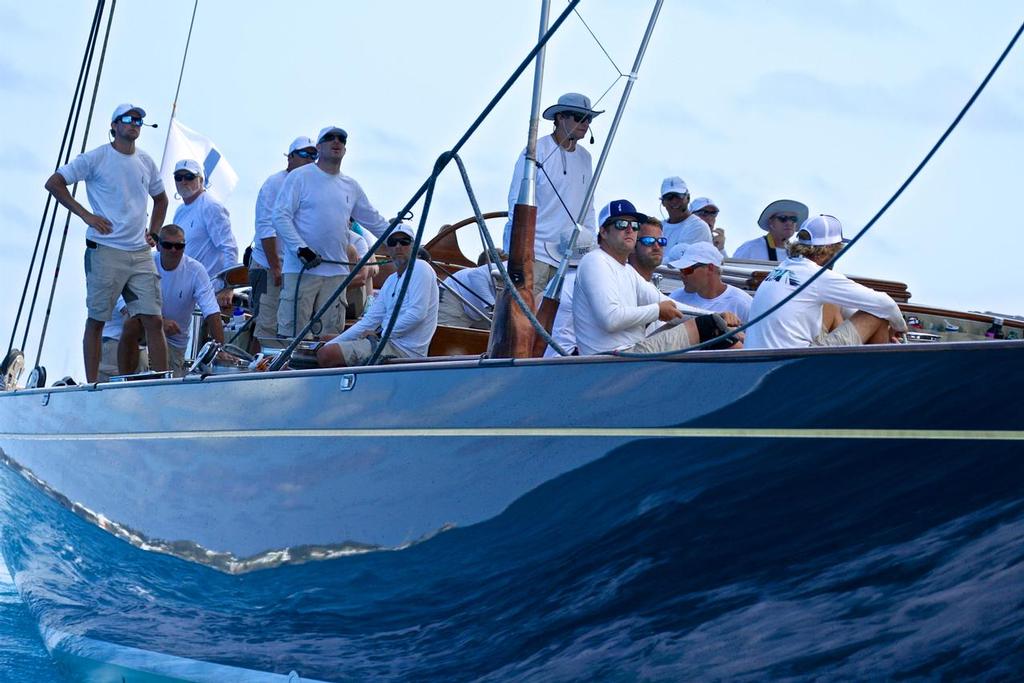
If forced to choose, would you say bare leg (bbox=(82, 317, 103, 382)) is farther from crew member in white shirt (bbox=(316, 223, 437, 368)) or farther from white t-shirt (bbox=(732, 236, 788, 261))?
white t-shirt (bbox=(732, 236, 788, 261))

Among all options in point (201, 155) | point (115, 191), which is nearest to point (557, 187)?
point (115, 191)

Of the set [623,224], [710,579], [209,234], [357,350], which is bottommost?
[710,579]

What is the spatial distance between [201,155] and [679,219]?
17.6ft

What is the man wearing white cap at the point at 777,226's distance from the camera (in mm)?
7152

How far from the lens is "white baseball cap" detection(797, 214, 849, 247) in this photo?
15.8 ft

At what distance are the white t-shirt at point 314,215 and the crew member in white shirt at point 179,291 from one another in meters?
0.77

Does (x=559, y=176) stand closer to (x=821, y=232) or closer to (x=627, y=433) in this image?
(x=821, y=232)

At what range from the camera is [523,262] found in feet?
15.5

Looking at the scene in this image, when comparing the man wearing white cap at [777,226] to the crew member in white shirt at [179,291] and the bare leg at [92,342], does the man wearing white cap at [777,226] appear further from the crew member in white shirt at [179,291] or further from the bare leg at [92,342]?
the bare leg at [92,342]

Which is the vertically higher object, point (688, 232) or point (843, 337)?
point (688, 232)

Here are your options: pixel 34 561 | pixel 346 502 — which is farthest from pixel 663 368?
pixel 34 561

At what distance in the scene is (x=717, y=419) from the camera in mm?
3715

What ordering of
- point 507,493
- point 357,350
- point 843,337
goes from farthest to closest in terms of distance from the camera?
point 357,350, point 843,337, point 507,493

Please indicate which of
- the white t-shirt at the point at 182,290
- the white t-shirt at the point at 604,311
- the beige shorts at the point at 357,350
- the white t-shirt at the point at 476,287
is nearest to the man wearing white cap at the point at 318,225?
the white t-shirt at the point at 476,287
